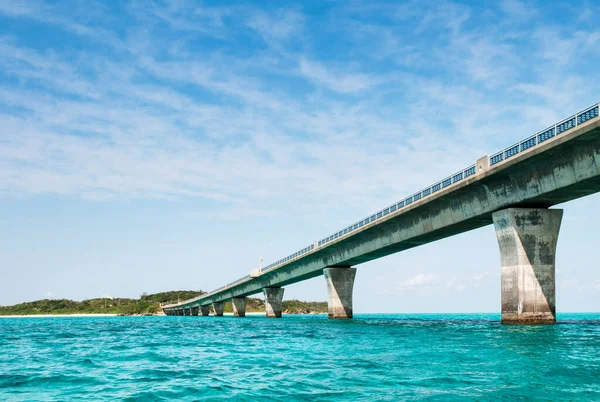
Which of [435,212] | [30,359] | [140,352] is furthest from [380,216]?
[30,359]

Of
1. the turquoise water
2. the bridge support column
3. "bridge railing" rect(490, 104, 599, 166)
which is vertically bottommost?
the turquoise water

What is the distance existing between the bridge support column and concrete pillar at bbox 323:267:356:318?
41.6 metres

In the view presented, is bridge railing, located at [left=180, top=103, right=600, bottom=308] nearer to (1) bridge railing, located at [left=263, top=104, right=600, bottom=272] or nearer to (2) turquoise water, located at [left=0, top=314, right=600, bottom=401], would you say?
(1) bridge railing, located at [left=263, top=104, right=600, bottom=272]

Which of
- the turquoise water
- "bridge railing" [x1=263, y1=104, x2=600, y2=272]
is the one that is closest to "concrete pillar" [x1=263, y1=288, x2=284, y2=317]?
"bridge railing" [x1=263, y1=104, x2=600, y2=272]

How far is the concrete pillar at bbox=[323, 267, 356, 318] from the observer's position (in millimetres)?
81500

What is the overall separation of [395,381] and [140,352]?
49.1 ft

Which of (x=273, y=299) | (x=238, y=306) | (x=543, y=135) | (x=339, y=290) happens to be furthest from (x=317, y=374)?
(x=238, y=306)

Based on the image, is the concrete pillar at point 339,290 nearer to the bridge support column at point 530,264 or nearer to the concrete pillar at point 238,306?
the bridge support column at point 530,264

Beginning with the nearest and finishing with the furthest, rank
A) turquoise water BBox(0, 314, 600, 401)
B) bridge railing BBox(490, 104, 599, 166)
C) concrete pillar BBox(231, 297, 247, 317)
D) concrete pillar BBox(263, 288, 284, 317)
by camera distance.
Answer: turquoise water BBox(0, 314, 600, 401) → bridge railing BBox(490, 104, 599, 166) → concrete pillar BBox(263, 288, 284, 317) → concrete pillar BBox(231, 297, 247, 317)

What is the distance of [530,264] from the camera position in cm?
3994

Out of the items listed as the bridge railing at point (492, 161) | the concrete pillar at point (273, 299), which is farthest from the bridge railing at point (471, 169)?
the concrete pillar at point (273, 299)

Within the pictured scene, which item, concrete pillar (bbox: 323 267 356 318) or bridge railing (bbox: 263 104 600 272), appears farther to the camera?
concrete pillar (bbox: 323 267 356 318)

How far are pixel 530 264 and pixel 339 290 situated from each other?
44.6m

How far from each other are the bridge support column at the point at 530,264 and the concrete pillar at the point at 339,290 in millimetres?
41584
